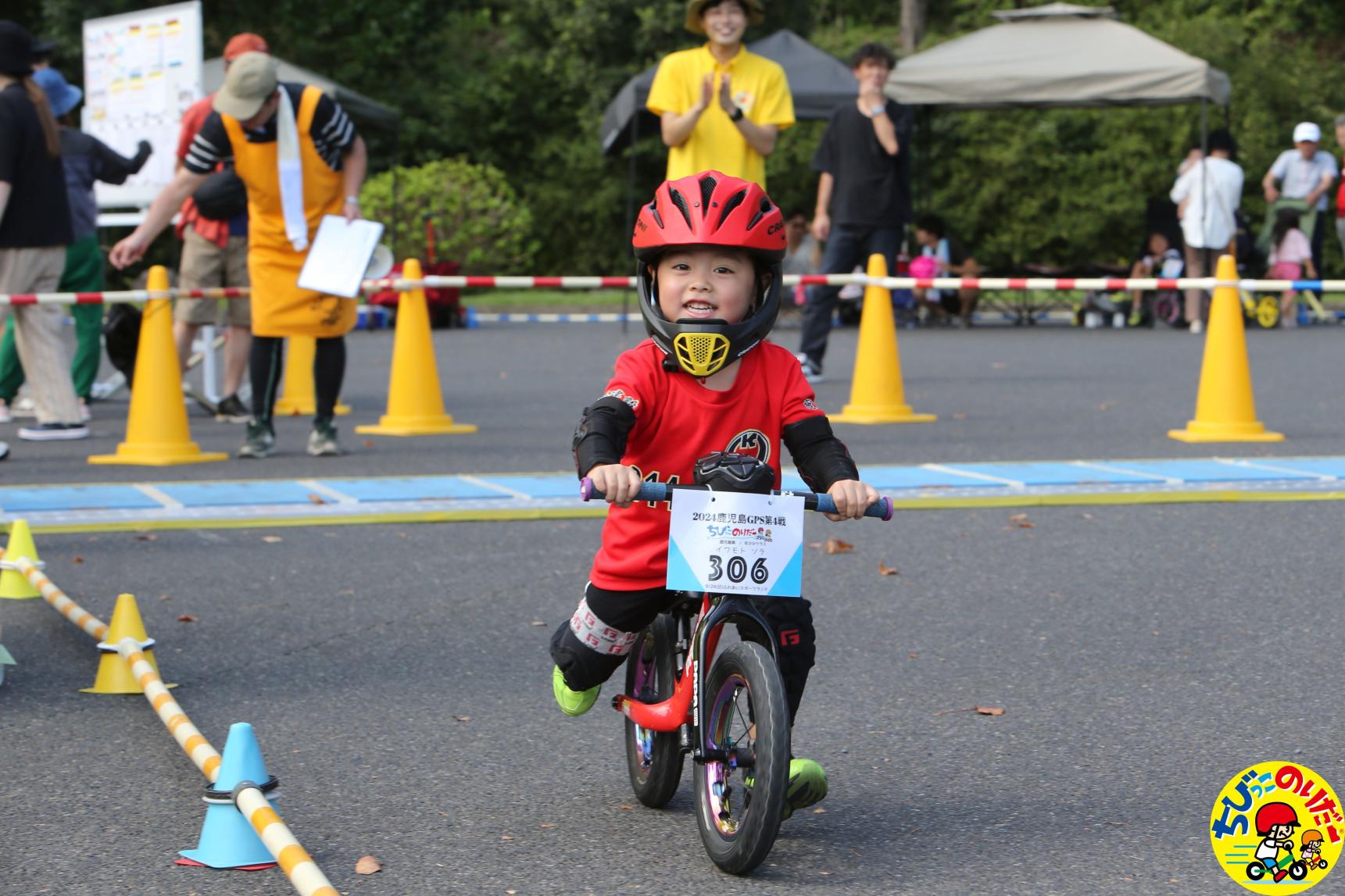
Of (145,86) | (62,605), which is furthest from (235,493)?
(145,86)

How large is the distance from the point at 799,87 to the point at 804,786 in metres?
19.8

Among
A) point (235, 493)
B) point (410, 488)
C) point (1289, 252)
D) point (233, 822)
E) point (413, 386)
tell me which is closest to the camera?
point (233, 822)

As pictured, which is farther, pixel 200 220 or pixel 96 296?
pixel 200 220

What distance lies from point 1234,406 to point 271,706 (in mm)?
7207

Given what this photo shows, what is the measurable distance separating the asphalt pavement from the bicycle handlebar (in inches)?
27.4

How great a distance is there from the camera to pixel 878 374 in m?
11.9

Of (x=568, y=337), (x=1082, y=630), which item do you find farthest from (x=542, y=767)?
(x=568, y=337)

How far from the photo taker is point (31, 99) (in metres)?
10.3

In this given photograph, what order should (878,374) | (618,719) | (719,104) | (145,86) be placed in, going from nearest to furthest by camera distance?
1. (618,719)
2. (719,104)
3. (878,374)
4. (145,86)

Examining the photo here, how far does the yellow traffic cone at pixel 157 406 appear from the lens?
10062mm

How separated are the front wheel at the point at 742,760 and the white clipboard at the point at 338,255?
596cm

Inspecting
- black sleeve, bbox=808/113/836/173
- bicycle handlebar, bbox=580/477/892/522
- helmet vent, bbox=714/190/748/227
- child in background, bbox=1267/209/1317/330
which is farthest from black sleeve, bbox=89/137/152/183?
child in background, bbox=1267/209/1317/330

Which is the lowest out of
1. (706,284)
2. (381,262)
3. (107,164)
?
(381,262)

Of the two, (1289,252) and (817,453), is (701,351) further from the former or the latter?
(1289,252)
